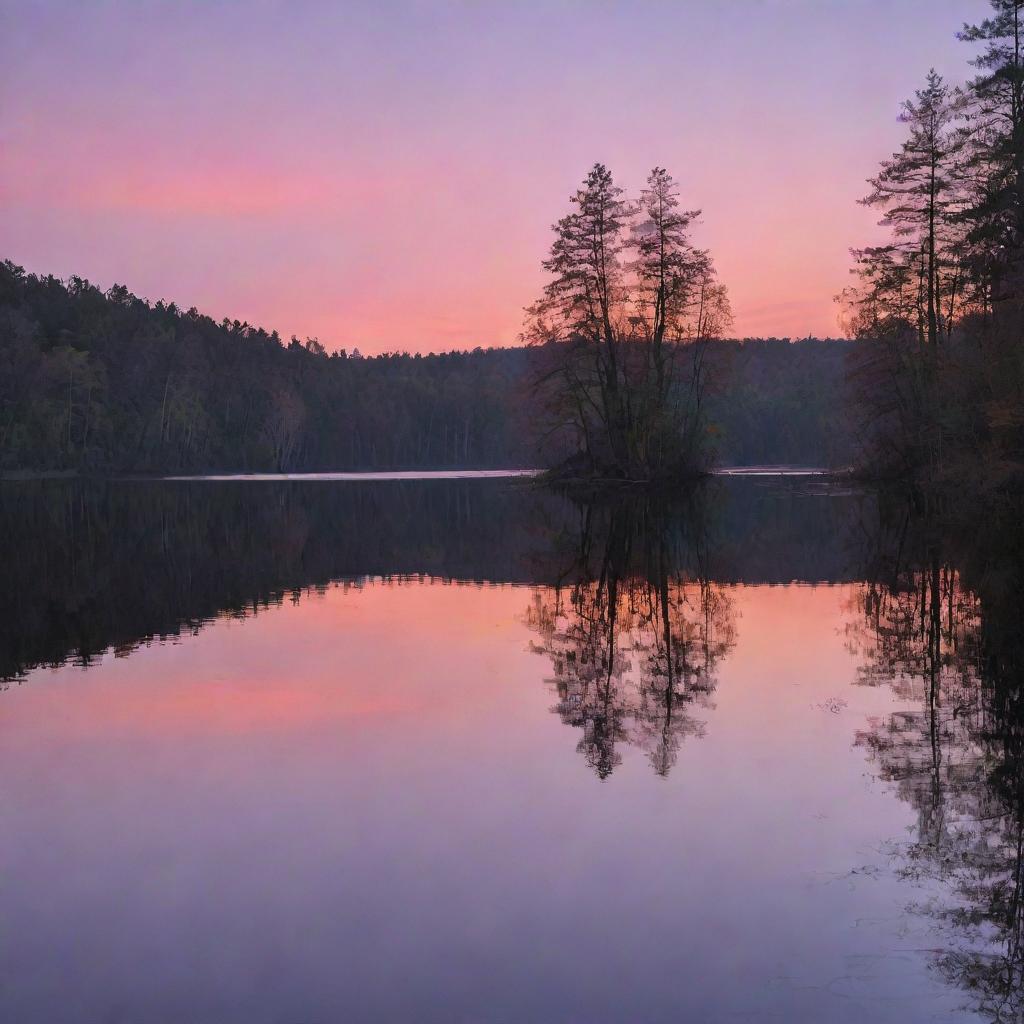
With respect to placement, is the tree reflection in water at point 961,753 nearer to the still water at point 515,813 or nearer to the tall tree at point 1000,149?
the still water at point 515,813

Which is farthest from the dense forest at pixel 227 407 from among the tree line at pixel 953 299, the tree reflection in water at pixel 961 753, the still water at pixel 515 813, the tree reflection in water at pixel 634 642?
the still water at pixel 515 813

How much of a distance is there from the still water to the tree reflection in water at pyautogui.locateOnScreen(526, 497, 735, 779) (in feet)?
0.26

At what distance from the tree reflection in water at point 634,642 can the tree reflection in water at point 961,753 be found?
79.3 inches

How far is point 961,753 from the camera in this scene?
9.71 metres

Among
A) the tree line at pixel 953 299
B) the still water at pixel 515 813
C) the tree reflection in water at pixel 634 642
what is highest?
the tree line at pixel 953 299

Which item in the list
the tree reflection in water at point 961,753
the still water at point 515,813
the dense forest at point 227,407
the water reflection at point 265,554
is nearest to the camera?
the still water at point 515,813

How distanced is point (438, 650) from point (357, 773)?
20.5 feet

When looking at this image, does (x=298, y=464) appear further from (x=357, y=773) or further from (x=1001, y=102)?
(x=357, y=773)

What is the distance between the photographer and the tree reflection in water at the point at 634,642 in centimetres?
1097

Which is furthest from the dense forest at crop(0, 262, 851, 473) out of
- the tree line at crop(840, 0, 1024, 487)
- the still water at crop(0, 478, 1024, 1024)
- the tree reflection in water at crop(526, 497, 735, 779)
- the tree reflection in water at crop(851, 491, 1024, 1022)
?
the still water at crop(0, 478, 1024, 1024)

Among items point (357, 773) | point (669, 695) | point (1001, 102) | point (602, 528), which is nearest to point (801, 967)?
point (357, 773)

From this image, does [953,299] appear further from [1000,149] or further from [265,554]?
[265,554]

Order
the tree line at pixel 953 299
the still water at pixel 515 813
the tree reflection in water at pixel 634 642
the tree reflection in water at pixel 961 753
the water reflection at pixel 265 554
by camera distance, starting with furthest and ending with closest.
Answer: the tree line at pixel 953 299, the water reflection at pixel 265 554, the tree reflection in water at pixel 634 642, the tree reflection in water at pixel 961 753, the still water at pixel 515 813

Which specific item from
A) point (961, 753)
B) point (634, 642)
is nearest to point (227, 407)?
point (634, 642)
